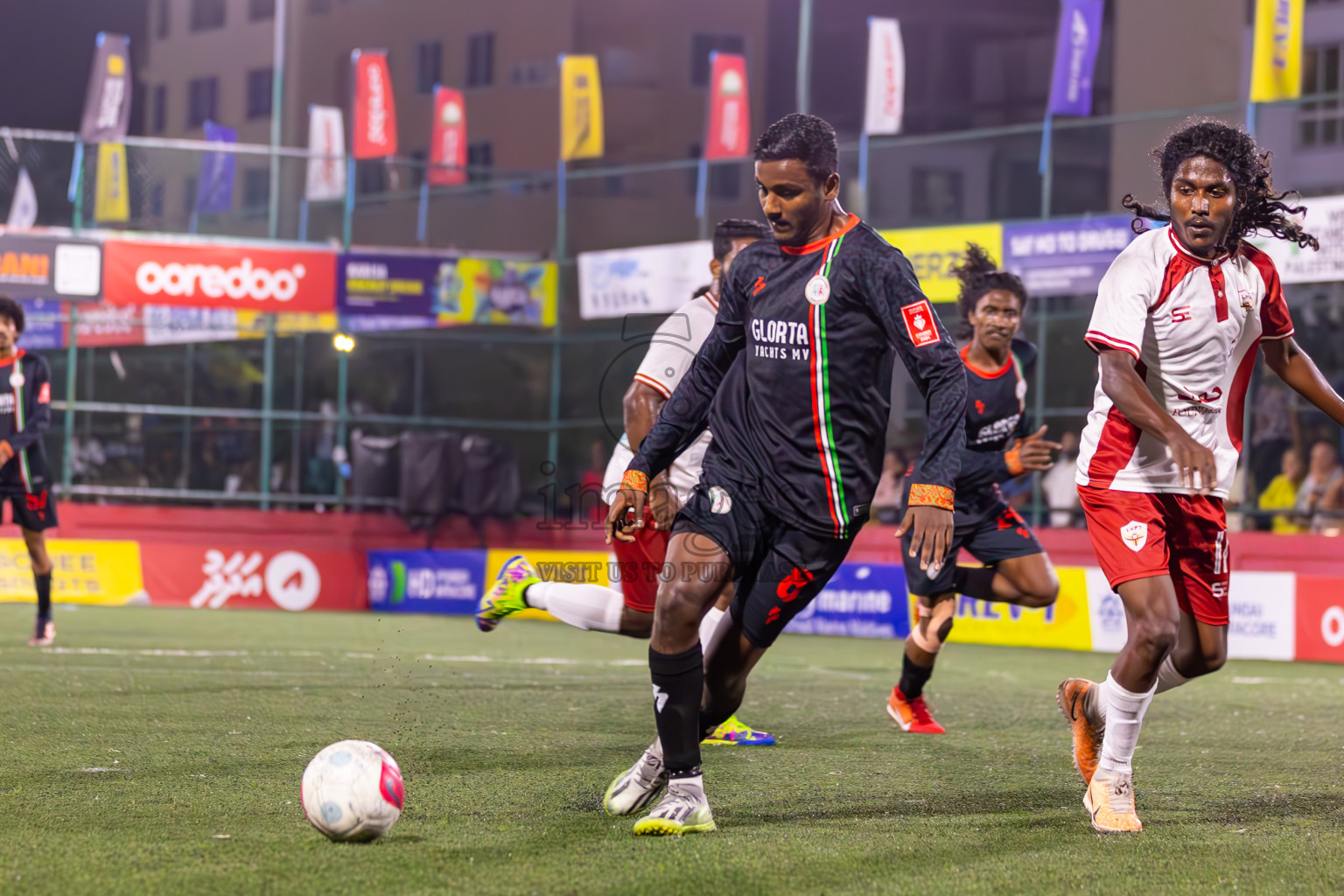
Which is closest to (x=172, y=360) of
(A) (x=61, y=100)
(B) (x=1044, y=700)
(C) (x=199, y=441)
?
(C) (x=199, y=441)

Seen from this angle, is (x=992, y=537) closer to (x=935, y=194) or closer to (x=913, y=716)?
(x=913, y=716)

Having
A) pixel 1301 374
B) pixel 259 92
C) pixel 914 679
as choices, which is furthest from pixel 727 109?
pixel 259 92

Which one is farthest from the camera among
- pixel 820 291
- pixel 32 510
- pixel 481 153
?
pixel 481 153

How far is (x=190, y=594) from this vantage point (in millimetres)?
17875

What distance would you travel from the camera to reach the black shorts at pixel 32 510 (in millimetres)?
10227

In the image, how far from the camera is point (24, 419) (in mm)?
10289

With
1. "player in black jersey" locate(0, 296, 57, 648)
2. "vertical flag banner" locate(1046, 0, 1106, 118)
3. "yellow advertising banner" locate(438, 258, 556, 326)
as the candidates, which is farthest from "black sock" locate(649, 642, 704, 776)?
"vertical flag banner" locate(1046, 0, 1106, 118)

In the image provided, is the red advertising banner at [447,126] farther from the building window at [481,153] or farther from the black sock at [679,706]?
the black sock at [679,706]

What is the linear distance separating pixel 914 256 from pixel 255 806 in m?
14.0

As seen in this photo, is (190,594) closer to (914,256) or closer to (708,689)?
(914,256)

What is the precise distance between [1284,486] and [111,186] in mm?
14208

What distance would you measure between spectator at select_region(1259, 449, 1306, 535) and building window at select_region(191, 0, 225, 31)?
3862cm

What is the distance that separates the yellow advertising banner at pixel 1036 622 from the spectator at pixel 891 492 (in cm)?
194

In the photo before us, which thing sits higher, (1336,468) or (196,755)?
(1336,468)
